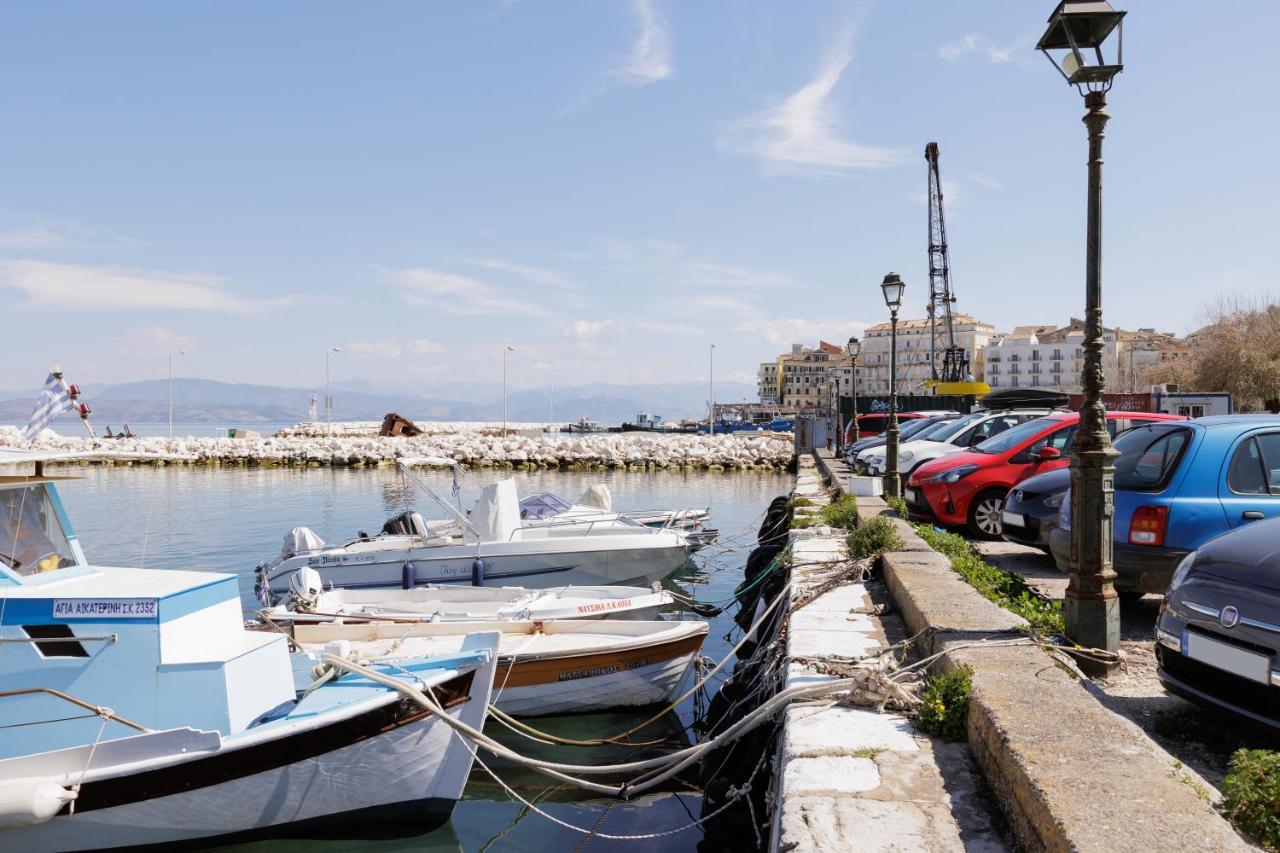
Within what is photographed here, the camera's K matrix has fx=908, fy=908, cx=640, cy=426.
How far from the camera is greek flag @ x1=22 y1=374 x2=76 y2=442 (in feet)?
24.2

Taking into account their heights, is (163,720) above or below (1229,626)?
below

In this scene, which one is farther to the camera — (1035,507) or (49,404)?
(1035,507)

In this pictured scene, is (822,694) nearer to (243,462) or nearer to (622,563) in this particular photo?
(622,563)

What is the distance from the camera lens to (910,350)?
155 meters

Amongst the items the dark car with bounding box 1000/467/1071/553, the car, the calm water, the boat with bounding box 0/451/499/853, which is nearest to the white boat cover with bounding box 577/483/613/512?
the calm water

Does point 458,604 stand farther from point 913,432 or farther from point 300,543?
point 913,432

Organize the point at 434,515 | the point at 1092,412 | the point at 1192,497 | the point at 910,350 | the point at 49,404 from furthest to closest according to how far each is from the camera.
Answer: the point at 910,350
the point at 434,515
the point at 49,404
the point at 1192,497
the point at 1092,412

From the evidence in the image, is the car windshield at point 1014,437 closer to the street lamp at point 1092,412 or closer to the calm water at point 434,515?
the calm water at point 434,515

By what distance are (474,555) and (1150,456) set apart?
10332 mm

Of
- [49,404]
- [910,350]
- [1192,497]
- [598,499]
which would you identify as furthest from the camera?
[910,350]

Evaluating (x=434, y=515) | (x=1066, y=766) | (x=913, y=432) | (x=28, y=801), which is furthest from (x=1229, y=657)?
(x=434, y=515)

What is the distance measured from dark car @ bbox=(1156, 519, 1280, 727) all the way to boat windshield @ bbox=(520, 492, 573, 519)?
46.6ft

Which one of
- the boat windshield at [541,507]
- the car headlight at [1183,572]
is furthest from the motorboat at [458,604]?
the car headlight at [1183,572]

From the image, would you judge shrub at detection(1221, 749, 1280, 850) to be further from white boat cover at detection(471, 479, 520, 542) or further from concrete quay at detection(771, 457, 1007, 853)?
white boat cover at detection(471, 479, 520, 542)
